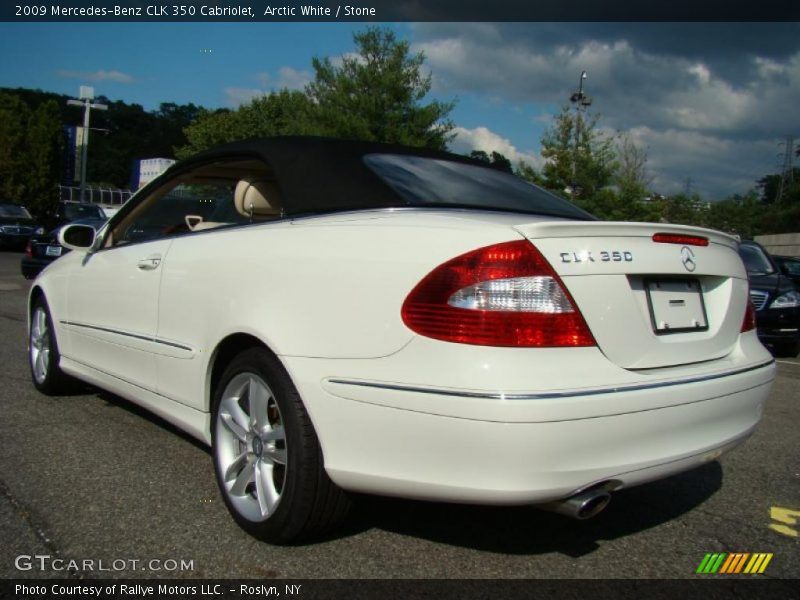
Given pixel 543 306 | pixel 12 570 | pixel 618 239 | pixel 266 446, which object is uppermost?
pixel 618 239

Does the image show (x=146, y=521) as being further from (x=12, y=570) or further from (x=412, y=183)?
(x=412, y=183)

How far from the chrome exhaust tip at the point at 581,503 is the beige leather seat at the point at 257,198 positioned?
73.1 inches

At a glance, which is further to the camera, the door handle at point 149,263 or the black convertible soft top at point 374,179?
the door handle at point 149,263

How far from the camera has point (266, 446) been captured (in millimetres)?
2590

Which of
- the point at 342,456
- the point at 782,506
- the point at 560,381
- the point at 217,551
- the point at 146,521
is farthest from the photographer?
the point at 782,506

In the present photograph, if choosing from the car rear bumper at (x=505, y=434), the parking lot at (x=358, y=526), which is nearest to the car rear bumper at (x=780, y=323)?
the parking lot at (x=358, y=526)

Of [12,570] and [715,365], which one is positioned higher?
[715,365]

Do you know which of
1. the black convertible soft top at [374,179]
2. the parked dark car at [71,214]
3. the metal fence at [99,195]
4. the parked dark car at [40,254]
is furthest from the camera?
the metal fence at [99,195]

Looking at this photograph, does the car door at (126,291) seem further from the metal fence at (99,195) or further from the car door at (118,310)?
the metal fence at (99,195)

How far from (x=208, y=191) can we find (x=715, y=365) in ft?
9.26

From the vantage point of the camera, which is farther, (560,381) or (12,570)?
(12,570)

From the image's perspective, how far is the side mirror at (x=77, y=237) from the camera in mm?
4227

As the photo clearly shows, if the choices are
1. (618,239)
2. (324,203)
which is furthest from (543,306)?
(324,203)

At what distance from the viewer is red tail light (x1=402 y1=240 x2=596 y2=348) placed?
2045 millimetres
